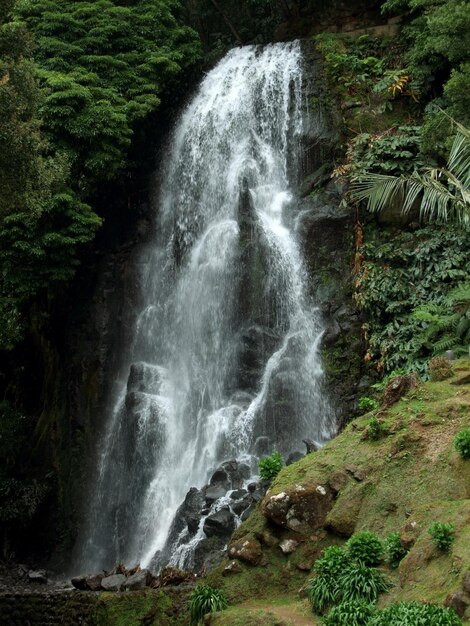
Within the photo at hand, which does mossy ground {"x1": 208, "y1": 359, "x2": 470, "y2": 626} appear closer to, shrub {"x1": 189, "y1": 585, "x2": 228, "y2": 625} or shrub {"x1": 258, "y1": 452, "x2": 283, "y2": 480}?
shrub {"x1": 189, "y1": 585, "x2": 228, "y2": 625}

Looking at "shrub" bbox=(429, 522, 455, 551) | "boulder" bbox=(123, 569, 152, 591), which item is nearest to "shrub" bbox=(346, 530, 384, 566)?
"shrub" bbox=(429, 522, 455, 551)

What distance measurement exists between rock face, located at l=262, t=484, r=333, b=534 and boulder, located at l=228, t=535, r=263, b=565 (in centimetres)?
34

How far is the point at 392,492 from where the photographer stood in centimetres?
721

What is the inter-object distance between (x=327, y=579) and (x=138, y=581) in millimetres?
3496

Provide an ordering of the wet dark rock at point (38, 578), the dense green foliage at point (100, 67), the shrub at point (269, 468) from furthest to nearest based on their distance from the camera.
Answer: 1. the dense green foliage at point (100, 67)
2. the wet dark rock at point (38, 578)
3. the shrub at point (269, 468)

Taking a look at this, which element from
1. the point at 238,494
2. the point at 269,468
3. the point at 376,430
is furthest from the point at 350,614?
the point at 238,494

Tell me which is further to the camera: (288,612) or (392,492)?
(392,492)

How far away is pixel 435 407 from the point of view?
8.02 meters

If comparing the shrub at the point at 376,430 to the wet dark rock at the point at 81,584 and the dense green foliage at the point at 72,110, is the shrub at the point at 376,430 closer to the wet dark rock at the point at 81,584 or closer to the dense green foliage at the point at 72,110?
the wet dark rock at the point at 81,584

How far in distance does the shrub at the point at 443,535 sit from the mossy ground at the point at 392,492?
0.19ft

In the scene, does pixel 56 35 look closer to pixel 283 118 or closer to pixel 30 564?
pixel 283 118

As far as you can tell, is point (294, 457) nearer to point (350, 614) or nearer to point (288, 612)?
point (288, 612)

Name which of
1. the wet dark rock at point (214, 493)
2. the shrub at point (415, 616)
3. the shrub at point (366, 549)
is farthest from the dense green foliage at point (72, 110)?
the shrub at point (415, 616)

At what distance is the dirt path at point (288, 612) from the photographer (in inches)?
244
